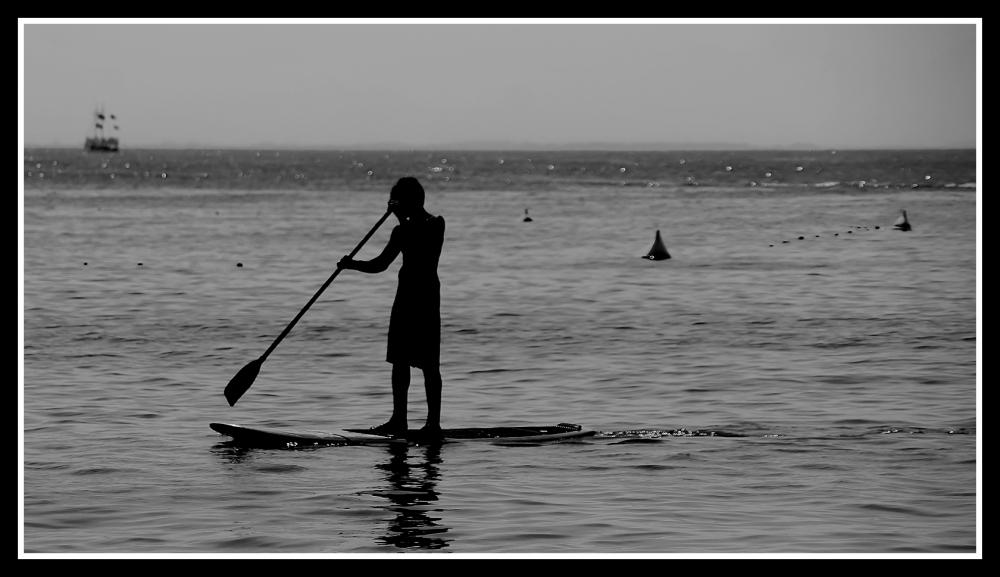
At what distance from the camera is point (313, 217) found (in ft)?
198

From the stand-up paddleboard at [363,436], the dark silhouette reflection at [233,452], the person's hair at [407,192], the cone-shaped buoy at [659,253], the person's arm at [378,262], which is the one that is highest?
the person's hair at [407,192]

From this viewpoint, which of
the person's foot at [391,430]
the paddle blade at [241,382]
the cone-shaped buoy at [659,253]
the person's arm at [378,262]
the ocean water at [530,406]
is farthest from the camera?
the cone-shaped buoy at [659,253]

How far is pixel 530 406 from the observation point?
13.2 metres

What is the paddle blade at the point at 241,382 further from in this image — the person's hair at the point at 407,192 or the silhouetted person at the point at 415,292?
the person's hair at the point at 407,192

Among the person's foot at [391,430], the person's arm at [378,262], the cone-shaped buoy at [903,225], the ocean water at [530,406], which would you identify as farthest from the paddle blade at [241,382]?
the cone-shaped buoy at [903,225]

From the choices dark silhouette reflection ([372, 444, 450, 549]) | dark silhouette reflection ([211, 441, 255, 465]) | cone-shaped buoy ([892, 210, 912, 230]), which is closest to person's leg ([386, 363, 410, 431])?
dark silhouette reflection ([372, 444, 450, 549])

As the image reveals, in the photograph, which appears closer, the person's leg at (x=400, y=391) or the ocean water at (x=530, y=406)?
the ocean water at (x=530, y=406)

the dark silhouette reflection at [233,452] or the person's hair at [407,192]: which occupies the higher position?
the person's hair at [407,192]

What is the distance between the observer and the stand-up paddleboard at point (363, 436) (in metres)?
10.8

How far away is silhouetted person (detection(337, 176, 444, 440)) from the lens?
10.4m

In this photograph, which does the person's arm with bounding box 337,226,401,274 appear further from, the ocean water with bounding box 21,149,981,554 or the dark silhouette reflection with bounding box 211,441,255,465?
the dark silhouette reflection with bounding box 211,441,255,465

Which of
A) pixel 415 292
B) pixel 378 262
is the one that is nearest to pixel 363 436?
pixel 415 292

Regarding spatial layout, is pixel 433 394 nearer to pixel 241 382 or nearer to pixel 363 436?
pixel 363 436
